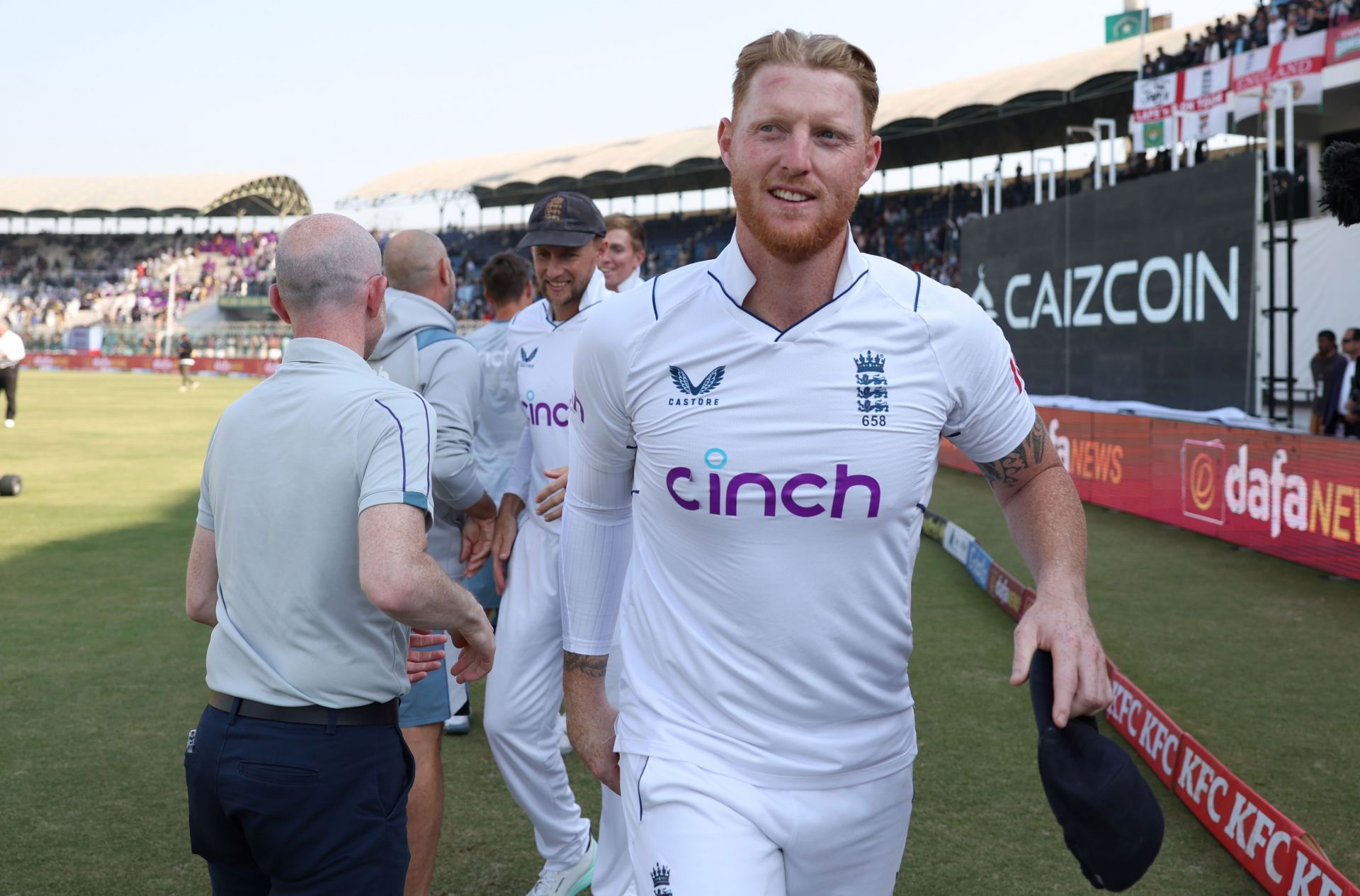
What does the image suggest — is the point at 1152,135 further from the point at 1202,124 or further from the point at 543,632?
the point at 543,632

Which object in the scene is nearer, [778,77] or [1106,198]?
[778,77]

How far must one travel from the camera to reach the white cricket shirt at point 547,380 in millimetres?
4797

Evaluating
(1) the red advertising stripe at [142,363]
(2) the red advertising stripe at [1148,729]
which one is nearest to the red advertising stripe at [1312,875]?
(2) the red advertising stripe at [1148,729]

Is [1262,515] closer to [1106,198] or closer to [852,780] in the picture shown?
[1106,198]

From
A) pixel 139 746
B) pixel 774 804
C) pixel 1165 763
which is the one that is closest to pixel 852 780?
pixel 774 804

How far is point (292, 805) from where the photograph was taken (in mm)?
2545

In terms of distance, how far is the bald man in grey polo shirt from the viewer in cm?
255

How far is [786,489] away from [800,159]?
63cm

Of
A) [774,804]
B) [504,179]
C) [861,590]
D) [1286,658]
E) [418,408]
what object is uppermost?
[504,179]

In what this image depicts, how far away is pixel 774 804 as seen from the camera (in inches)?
90.0

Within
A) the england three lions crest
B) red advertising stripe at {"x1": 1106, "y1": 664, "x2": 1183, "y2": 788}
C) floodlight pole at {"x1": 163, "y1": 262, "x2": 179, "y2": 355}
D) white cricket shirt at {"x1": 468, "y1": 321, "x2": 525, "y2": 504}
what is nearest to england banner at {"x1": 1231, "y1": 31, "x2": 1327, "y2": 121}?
red advertising stripe at {"x1": 1106, "y1": 664, "x2": 1183, "y2": 788}

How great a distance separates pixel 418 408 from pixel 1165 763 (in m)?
4.05

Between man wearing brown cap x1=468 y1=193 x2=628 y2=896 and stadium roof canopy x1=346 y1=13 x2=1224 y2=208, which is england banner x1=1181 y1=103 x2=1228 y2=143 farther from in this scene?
man wearing brown cap x1=468 y1=193 x2=628 y2=896

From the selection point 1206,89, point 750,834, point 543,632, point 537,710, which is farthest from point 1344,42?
point 750,834
